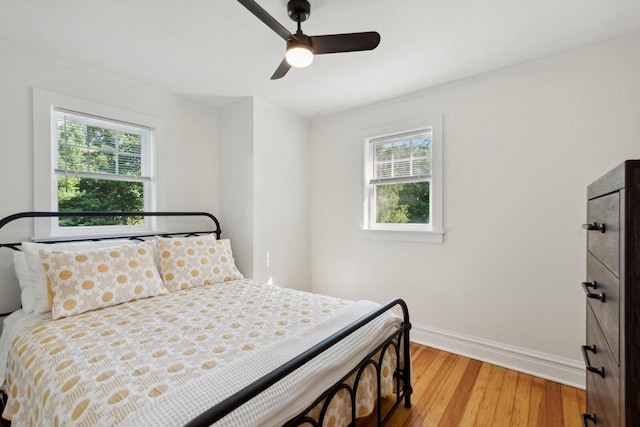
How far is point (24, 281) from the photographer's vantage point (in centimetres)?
184

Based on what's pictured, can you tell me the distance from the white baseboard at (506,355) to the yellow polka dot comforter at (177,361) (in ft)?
3.83

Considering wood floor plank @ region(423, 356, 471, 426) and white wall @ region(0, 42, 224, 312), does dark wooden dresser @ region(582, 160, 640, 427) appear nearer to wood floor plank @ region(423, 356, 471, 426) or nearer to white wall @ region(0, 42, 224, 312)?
wood floor plank @ region(423, 356, 471, 426)

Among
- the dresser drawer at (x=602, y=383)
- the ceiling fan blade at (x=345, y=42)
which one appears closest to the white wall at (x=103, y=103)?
the ceiling fan blade at (x=345, y=42)

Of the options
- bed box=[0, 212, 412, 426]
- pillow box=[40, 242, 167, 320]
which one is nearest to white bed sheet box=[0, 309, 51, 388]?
bed box=[0, 212, 412, 426]

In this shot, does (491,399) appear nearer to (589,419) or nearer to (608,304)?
(589,419)

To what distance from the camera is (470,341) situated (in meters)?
2.51

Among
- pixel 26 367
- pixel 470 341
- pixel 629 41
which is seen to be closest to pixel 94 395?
pixel 26 367

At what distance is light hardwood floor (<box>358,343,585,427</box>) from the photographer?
174 cm

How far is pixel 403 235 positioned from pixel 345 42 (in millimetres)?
1913

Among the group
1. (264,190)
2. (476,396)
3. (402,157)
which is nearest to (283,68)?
(264,190)

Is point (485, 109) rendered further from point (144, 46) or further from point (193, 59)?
point (144, 46)

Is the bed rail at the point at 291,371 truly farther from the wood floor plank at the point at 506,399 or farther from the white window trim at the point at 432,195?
the white window trim at the point at 432,195

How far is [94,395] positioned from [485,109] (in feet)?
10.00

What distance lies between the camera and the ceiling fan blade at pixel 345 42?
4.86 feet
